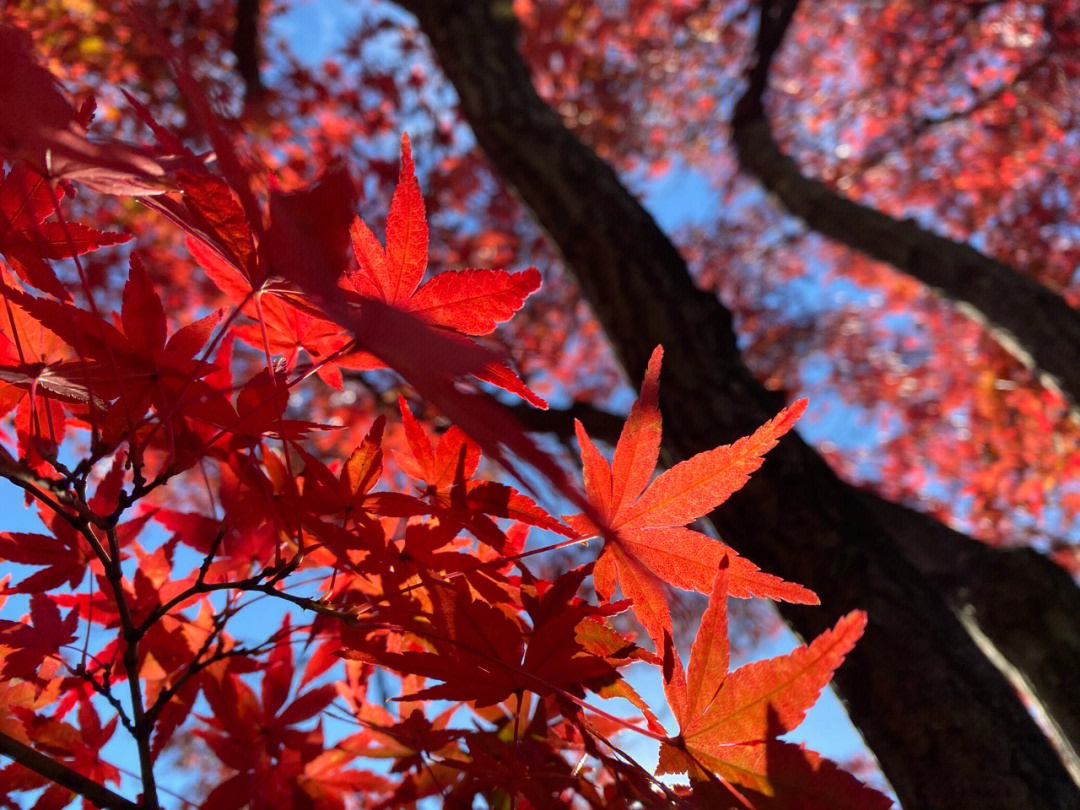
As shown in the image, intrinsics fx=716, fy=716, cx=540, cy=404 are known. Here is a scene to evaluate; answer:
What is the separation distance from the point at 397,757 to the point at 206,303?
501cm

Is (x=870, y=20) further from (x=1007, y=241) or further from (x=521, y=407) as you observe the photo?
(x=521, y=407)

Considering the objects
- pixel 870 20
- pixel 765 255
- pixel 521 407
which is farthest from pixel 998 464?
pixel 521 407

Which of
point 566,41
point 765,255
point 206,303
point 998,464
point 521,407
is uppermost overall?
point 566,41

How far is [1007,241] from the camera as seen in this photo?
19.2 ft

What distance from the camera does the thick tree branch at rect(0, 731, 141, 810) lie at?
14.9 inches

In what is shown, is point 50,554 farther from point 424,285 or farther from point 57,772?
point 424,285

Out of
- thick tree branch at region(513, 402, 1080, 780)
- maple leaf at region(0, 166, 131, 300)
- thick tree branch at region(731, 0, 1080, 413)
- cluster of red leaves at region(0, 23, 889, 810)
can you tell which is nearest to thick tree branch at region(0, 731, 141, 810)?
cluster of red leaves at region(0, 23, 889, 810)

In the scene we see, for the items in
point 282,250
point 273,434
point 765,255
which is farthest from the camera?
point 765,255

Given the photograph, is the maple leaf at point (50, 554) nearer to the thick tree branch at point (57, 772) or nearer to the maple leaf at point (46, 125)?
the thick tree branch at point (57, 772)

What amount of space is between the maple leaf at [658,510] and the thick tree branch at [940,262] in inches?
69.6

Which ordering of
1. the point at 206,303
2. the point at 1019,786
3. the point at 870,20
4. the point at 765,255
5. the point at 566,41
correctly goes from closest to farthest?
the point at 1019,786
the point at 206,303
the point at 566,41
the point at 870,20
the point at 765,255

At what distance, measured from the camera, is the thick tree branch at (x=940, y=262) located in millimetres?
1845

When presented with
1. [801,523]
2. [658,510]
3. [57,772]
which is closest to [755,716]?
[658,510]

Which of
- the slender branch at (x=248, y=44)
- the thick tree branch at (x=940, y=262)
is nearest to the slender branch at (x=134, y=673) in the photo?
the thick tree branch at (x=940, y=262)
